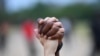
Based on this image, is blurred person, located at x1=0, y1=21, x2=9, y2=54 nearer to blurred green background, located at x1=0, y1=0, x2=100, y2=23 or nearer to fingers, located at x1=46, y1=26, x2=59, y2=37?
fingers, located at x1=46, y1=26, x2=59, y2=37

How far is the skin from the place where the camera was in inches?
67.3

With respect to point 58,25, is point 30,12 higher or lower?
higher

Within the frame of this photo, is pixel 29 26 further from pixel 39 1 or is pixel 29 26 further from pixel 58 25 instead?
pixel 39 1

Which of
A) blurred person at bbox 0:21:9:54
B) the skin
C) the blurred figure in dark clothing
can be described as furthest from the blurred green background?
the skin

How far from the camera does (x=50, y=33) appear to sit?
1.72 meters

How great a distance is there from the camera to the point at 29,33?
247 inches

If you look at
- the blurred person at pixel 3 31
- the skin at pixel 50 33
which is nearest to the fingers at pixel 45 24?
the skin at pixel 50 33

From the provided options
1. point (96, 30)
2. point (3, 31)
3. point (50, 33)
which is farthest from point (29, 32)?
point (50, 33)

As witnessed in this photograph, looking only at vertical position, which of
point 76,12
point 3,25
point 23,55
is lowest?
point 23,55

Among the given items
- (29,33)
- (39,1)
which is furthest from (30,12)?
(29,33)

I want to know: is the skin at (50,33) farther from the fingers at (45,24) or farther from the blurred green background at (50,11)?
the blurred green background at (50,11)

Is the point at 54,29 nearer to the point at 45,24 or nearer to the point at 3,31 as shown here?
the point at 45,24

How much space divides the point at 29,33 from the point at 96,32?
988 mm

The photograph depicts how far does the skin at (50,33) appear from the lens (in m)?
1.71
